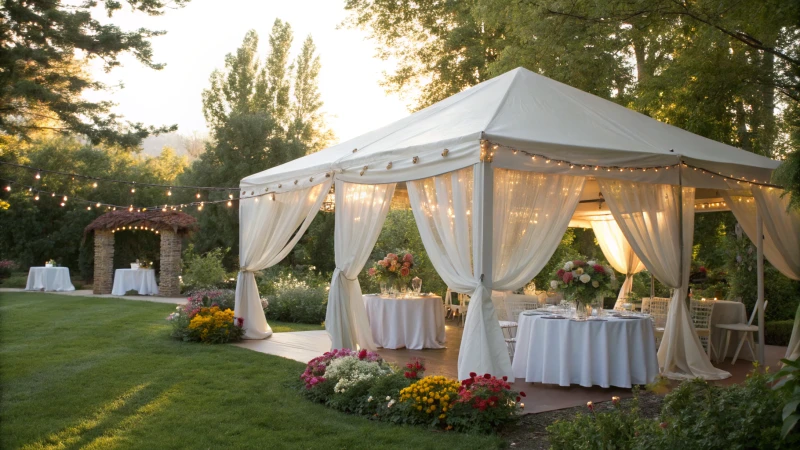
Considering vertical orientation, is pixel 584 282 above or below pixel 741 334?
above

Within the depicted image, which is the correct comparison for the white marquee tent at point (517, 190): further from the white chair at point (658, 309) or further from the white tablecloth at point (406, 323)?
the white chair at point (658, 309)

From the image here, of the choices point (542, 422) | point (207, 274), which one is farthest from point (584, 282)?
point (207, 274)

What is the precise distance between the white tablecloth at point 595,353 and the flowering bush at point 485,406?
4.70 ft

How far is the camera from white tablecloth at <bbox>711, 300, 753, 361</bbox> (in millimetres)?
8883

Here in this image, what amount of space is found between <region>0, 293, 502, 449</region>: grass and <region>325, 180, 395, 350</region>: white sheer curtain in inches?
30.2

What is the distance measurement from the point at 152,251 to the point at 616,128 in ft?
61.9

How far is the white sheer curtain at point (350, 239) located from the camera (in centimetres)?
830

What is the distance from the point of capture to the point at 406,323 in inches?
379

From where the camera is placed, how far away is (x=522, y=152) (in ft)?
21.5

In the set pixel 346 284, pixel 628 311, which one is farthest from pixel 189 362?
pixel 628 311

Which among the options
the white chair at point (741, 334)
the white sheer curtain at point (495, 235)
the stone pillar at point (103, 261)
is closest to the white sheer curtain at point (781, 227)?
the white chair at point (741, 334)

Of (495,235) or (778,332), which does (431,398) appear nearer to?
(495,235)

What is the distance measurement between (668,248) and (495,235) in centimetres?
222

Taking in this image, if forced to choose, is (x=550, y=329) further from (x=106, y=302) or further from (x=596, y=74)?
(x=106, y=302)
